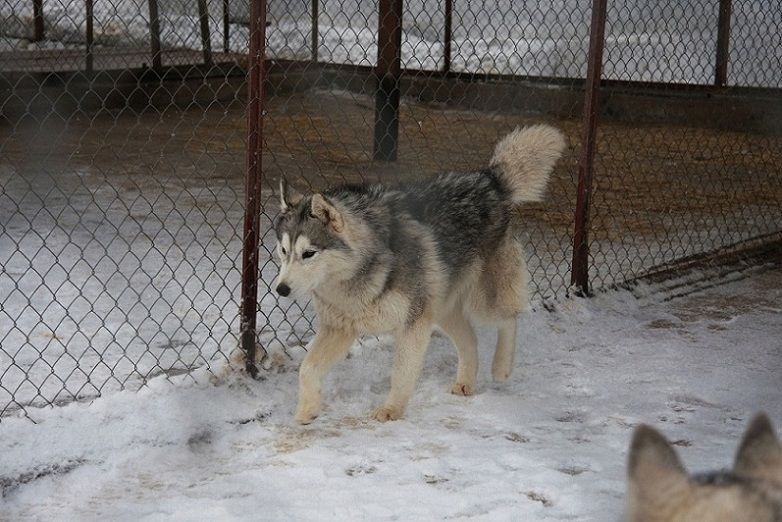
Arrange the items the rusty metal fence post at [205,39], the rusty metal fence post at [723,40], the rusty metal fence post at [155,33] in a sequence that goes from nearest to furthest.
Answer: the rusty metal fence post at [723,40] → the rusty metal fence post at [155,33] → the rusty metal fence post at [205,39]

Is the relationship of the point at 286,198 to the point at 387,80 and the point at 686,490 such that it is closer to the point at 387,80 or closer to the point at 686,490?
the point at 686,490

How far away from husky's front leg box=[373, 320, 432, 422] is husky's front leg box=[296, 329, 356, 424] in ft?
0.76

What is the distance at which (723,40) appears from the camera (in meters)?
12.2

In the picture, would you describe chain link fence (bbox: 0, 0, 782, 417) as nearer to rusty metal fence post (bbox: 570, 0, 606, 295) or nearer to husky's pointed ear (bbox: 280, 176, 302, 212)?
rusty metal fence post (bbox: 570, 0, 606, 295)

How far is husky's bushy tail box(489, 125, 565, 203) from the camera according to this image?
5.34m

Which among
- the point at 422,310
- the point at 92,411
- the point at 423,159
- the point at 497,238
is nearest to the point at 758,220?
the point at 423,159

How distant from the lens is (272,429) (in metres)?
4.66

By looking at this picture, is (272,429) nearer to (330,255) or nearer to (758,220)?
(330,255)

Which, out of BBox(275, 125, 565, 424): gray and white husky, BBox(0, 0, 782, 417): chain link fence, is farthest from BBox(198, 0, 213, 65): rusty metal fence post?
BBox(275, 125, 565, 424): gray and white husky

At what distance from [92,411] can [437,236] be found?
168cm

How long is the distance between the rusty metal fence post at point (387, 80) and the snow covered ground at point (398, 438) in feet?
14.6

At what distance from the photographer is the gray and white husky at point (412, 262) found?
4.57 metres

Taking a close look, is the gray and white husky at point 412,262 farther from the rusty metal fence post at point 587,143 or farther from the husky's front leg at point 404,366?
the rusty metal fence post at point 587,143

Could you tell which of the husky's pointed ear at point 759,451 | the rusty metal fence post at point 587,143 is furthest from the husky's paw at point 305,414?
the husky's pointed ear at point 759,451
